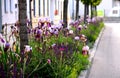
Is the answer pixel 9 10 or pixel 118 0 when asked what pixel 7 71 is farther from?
pixel 118 0

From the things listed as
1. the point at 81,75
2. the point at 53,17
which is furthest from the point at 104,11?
the point at 81,75

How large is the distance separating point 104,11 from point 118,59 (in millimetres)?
53344

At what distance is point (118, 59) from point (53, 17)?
28874 millimetres

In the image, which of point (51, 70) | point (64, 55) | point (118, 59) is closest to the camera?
point (51, 70)

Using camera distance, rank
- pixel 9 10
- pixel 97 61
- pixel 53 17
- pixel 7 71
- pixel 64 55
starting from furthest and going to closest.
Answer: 1. pixel 53 17
2. pixel 9 10
3. pixel 97 61
4. pixel 64 55
5. pixel 7 71

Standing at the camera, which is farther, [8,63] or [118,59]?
[118,59]

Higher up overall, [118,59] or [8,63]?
[8,63]

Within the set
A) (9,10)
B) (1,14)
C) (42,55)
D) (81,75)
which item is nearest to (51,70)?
(42,55)

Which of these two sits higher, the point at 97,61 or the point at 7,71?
the point at 7,71

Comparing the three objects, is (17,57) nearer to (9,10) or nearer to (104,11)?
(9,10)

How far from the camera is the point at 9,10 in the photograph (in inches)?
1082

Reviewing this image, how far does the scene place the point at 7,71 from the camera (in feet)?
19.2

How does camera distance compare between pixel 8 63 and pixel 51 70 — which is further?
pixel 51 70

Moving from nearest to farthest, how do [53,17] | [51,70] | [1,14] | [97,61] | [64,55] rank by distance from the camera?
[51,70] → [64,55] → [97,61] → [1,14] → [53,17]
